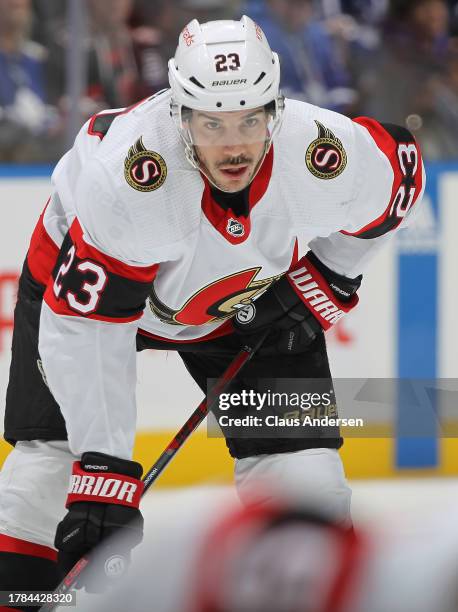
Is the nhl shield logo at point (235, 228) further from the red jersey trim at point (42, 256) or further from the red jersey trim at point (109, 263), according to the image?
the red jersey trim at point (42, 256)

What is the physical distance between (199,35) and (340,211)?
428 mm

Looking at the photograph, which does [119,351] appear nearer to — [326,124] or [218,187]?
[218,187]

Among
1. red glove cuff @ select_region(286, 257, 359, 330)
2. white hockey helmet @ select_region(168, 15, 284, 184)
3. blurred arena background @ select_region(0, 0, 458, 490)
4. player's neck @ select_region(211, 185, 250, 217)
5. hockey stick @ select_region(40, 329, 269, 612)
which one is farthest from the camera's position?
blurred arena background @ select_region(0, 0, 458, 490)

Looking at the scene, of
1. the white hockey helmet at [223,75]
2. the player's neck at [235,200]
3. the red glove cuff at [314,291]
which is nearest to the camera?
the white hockey helmet at [223,75]

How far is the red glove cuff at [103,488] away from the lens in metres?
1.89

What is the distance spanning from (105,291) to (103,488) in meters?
0.35

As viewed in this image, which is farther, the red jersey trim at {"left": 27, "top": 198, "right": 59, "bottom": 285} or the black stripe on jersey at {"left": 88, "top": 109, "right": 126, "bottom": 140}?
the red jersey trim at {"left": 27, "top": 198, "right": 59, "bottom": 285}

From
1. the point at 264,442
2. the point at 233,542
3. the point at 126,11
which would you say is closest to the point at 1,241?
the point at 126,11

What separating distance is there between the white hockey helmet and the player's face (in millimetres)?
14

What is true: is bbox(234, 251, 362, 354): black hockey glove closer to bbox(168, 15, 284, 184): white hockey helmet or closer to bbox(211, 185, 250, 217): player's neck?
bbox(211, 185, 250, 217): player's neck

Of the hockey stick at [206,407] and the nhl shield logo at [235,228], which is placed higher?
the nhl shield logo at [235,228]

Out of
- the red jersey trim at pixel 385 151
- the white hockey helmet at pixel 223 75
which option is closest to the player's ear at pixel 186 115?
the white hockey helmet at pixel 223 75

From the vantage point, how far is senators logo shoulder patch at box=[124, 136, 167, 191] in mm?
1829

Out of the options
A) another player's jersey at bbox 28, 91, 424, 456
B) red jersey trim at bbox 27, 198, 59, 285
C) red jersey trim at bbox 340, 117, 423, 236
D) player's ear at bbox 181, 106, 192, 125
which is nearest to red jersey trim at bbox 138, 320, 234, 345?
another player's jersey at bbox 28, 91, 424, 456
